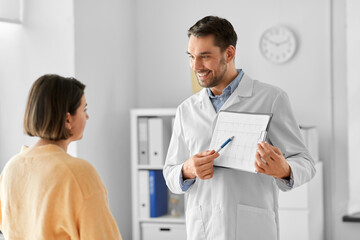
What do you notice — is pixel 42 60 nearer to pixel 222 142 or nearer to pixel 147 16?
pixel 147 16

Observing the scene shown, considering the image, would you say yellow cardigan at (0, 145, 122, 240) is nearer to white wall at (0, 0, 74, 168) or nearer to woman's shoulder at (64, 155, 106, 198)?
woman's shoulder at (64, 155, 106, 198)

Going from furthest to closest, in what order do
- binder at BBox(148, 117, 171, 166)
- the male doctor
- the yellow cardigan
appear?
binder at BBox(148, 117, 171, 166) < the male doctor < the yellow cardigan

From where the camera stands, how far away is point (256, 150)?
1.70 metres

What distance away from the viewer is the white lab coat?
5.90 ft

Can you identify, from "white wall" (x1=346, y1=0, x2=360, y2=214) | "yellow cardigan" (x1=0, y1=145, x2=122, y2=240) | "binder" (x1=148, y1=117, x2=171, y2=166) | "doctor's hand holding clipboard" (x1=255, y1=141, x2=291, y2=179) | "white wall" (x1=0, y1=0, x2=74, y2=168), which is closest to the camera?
"yellow cardigan" (x1=0, y1=145, x2=122, y2=240)

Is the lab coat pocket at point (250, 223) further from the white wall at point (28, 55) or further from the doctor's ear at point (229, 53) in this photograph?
the white wall at point (28, 55)

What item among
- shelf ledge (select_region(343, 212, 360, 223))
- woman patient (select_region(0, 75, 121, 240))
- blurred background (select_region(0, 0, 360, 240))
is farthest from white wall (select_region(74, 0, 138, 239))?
woman patient (select_region(0, 75, 121, 240))

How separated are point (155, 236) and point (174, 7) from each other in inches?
68.4

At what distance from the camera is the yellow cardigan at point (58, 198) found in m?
1.22

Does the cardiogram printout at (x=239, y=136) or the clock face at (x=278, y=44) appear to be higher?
the clock face at (x=278, y=44)

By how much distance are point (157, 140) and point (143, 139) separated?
0.11 m

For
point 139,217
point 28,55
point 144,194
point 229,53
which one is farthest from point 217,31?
point 139,217

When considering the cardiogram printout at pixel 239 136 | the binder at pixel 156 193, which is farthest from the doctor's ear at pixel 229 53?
the binder at pixel 156 193

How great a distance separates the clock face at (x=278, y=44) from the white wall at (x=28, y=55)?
4.57 ft
